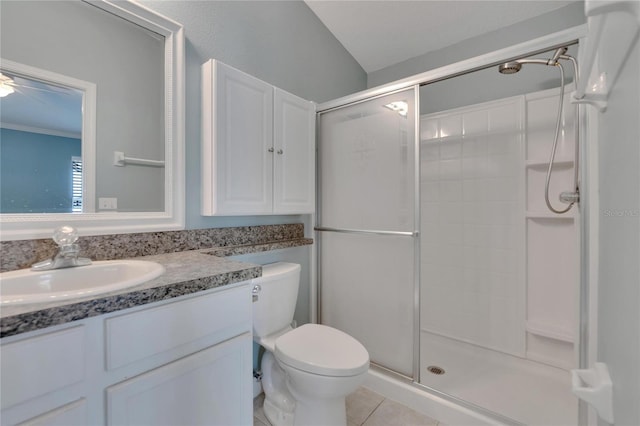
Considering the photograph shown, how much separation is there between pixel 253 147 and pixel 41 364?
1.21 metres

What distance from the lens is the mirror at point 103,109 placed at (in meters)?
0.99

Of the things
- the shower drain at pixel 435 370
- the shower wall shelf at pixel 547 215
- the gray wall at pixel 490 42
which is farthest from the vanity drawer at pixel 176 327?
the gray wall at pixel 490 42

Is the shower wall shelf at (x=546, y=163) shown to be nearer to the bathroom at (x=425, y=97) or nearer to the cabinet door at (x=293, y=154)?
the bathroom at (x=425, y=97)

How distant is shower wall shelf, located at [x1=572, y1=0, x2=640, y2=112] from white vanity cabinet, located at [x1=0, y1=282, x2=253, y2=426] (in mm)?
1033

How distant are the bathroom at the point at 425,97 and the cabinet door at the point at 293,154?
150 mm

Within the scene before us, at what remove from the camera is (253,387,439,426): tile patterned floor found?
1.48 metres

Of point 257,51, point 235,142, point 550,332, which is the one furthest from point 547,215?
point 257,51

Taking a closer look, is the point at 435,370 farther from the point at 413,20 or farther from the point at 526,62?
the point at 413,20

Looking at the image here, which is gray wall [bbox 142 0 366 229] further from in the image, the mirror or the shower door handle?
the shower door handle

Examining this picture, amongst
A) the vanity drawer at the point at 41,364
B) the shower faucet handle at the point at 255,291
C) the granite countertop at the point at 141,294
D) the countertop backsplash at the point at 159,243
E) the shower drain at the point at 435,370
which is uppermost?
the countertop backsplash at the point at 159,243

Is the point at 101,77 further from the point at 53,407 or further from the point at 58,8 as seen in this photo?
the point at 53,407

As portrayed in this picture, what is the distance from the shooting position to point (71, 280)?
3.12 ft

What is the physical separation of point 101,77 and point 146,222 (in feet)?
2.04

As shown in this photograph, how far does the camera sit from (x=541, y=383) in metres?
1.75
